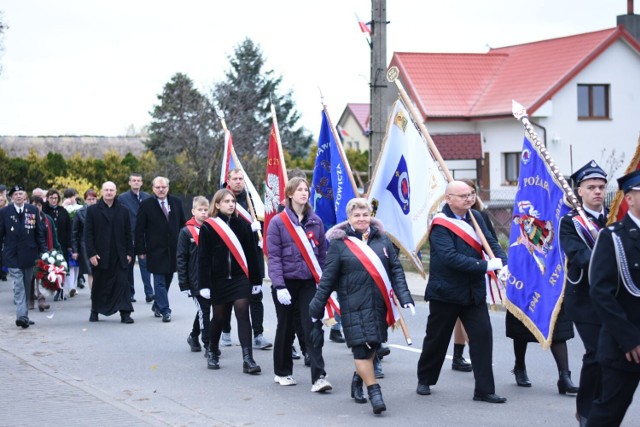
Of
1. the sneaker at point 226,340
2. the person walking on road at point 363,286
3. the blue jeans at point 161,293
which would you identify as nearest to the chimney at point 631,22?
the blue jeans at point 161,293

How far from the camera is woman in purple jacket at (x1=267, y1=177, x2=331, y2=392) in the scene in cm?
965

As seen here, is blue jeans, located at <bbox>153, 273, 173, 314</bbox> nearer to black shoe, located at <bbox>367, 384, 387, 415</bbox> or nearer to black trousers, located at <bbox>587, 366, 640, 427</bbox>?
black shoe, located at <bbox>367, 384, 387, 415</bbox>

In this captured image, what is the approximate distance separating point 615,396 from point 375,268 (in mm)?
2898

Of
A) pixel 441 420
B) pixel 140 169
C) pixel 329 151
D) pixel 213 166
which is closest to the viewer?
pixel 441 420

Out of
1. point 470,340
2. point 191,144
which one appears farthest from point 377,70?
point 191,144

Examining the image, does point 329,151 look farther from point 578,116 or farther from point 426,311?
point 578,116

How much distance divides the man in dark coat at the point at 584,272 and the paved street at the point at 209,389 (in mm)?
712

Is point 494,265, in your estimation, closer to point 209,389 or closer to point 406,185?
point 209,389

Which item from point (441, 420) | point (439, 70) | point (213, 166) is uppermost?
point (439, 70)

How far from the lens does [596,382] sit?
23.8 feet

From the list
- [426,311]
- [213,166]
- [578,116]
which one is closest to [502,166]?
[578,116]

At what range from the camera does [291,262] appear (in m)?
9.66

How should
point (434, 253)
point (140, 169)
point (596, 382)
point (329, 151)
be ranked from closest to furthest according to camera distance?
point (596, 382)
point (434, 253)
point (329, 151)
point (140, 169)

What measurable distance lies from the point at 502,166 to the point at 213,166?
12.4 m
